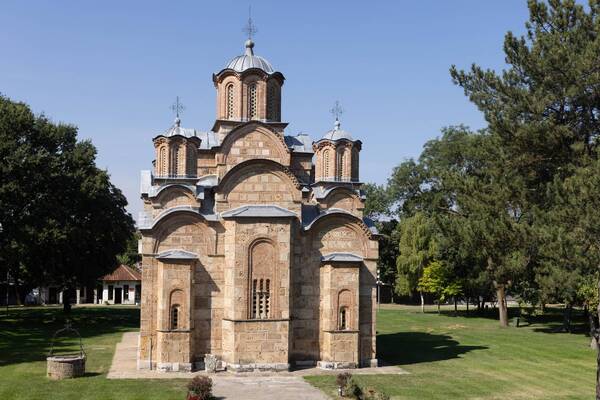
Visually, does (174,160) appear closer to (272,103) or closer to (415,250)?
(272,103)

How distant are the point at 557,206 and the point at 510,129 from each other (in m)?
5.49

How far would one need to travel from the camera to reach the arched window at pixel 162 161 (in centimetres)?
2597

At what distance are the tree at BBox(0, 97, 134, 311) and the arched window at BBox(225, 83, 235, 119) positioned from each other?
14.7m

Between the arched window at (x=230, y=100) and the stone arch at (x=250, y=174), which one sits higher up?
the arched window at (x=230, y=100)

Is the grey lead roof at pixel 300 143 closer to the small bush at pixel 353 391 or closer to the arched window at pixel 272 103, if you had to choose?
the arched window at pixel 272 103

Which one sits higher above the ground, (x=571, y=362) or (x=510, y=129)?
(x=510, y=129)

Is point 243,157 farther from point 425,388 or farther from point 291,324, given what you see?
point 425,388

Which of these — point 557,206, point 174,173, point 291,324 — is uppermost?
point 174,173

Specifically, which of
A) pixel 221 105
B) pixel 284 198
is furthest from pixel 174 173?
pixel 284 198

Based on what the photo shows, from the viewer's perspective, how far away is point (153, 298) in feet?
74.3

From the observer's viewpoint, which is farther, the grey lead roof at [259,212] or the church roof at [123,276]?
the church roof at [123,276]

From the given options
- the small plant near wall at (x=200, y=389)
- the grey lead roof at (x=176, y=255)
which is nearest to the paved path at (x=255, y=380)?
the small plant near wall at (x=200, y=389)

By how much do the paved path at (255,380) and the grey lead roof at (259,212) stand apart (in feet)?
17.5

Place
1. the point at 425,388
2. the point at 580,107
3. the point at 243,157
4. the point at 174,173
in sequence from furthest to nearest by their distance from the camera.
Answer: the point at 174,173, the point at 243,157, the point at 580,107, the point at 425,388
